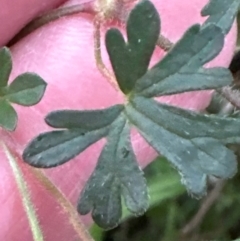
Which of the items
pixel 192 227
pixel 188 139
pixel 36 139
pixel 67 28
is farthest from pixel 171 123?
pixel 192 227

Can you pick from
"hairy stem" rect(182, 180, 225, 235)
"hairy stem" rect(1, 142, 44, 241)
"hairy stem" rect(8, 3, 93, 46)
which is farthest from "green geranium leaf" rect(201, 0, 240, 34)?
"hairy stem" rect(182, 180, 225, 235)

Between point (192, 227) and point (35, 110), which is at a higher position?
point (35, 110)

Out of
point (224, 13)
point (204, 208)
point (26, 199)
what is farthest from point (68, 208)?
point (204, 208)

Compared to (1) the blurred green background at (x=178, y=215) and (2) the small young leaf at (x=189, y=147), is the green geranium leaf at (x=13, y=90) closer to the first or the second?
(2) the small young leaf at (x=189, y=147)

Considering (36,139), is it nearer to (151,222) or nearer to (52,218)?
(52,218)

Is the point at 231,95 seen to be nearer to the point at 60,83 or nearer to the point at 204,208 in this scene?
the point at 60,83

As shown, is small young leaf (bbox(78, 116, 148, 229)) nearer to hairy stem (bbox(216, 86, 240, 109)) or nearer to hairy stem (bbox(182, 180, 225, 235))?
hairy stem (bbox(216, 86, 240, 109))

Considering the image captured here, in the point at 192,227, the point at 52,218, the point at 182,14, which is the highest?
the point at 182,14

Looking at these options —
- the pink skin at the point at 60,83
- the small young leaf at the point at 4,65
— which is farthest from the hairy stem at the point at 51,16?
the small young leaf at the point at 4,65
